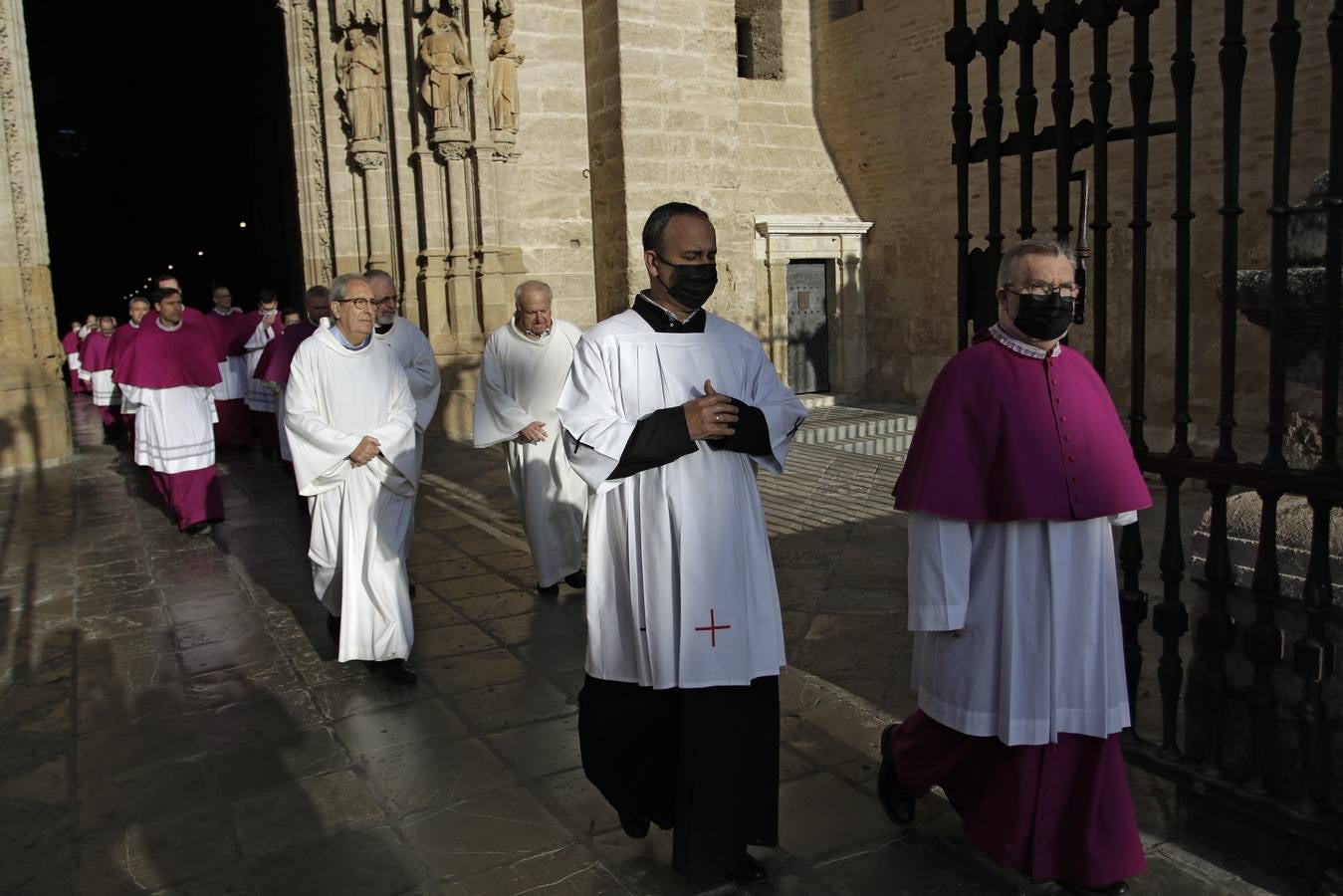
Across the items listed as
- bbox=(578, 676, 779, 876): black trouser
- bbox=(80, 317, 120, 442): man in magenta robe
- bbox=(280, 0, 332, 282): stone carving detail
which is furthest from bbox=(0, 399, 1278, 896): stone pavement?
bbox=(280, 0, 332, 282): stone carving detail

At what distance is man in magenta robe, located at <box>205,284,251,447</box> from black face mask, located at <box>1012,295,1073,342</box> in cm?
1225

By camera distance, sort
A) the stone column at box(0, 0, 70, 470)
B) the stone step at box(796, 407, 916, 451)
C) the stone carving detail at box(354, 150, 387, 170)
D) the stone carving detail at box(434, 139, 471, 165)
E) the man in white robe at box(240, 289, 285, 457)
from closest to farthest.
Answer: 1. the stone column at box(0, 0, 70, 470)
2. the man in white robe at box(240, 289, 285, 457)
3. the stone carving detail at box(434, 139, 471, 165)
4. the stone carving detail at box(354, 150, 387, 170)
5. the stone step at box(796, 407, 916, 451)

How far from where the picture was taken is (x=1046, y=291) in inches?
114

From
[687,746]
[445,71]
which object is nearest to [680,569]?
[687,746]

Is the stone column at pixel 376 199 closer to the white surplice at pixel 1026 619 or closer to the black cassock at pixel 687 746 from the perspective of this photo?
the black cassock at pixel 687 746

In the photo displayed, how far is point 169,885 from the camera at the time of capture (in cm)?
319

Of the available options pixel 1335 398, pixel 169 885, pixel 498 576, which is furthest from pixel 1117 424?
pixel 498 576

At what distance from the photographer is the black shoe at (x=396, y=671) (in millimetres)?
4882

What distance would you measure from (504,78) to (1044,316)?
1077cm

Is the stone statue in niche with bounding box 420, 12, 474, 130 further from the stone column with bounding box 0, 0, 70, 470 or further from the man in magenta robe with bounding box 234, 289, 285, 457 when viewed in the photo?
the stone column with bounding box 0, 0, 70, 470

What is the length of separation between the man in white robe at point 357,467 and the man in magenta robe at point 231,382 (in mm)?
9153

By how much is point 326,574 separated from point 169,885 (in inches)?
86.7

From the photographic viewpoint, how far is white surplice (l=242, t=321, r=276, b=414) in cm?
1277

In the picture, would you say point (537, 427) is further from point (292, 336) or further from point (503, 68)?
point (503, 68)
